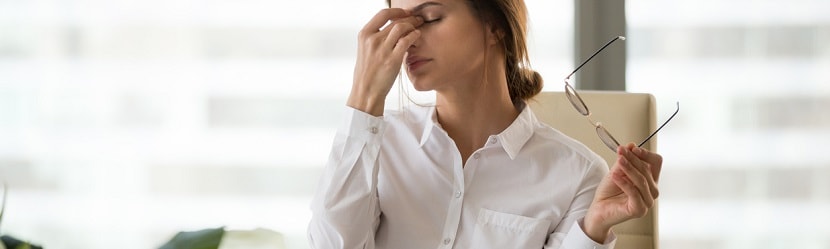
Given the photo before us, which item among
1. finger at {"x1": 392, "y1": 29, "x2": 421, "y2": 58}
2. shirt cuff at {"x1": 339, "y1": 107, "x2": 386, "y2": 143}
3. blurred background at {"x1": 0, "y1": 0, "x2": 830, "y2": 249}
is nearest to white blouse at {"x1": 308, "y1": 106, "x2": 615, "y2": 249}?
shirt cuff at {"x1": 339, "y1": 107, "x2": 386, "y2": 143}

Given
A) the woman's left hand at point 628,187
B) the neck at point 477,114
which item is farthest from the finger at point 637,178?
the neck at point 477,114

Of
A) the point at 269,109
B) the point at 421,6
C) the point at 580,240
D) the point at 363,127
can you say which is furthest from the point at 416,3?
the point at 269,109

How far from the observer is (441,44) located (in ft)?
5.35

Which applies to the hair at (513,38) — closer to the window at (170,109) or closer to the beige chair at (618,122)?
the beige chair at (618,122)

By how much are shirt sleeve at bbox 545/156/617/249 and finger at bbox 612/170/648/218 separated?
127 mm

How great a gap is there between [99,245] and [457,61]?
1.45 meters

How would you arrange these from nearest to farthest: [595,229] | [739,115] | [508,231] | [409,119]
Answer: [595,229], [508,231], [409,119], [739,115]

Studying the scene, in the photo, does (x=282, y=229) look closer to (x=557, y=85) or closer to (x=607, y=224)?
(x=557, y=85)

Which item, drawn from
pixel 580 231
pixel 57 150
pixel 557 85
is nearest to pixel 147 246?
pixel 57 150

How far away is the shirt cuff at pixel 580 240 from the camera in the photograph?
155 cm

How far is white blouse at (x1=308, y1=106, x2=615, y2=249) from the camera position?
158 cm

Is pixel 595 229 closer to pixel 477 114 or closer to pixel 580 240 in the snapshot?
pixel 580 240

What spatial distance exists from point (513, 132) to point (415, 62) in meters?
0.20

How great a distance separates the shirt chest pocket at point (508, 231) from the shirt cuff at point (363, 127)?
0.23m
